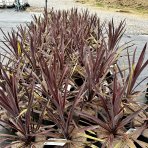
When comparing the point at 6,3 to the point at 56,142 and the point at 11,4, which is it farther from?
the point at 56,142

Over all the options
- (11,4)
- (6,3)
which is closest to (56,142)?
(11,4)

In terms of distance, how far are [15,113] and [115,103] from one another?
50 centimetres

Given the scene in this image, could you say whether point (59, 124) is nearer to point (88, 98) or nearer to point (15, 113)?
point (15, 113)

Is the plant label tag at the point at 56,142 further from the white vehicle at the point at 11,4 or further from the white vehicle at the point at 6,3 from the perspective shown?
the white vehicle at the point at 6,3

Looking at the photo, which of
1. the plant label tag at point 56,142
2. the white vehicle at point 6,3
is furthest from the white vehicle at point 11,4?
the plant label tag at point 56,142

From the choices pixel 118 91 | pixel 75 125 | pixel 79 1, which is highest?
pixel 118 91

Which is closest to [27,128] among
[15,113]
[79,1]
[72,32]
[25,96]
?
[15,113]

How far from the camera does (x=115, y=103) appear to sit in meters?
1.75

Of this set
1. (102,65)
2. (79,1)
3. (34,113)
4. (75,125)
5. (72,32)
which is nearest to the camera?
(75,125)

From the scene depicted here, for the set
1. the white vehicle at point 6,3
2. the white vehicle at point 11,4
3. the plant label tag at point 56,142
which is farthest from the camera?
the white vehicle at point 6,3

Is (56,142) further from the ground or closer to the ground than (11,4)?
further from the ground

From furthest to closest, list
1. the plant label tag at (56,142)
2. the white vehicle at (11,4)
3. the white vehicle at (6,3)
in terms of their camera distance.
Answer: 1. the white vehicle at (6,3)
2. the white vehicle at (11,4)
3. the plant label tag at (56,142)

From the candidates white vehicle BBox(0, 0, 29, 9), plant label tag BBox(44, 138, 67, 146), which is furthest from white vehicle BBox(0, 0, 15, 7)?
plant label tag BBox(44, 138, 67, 146)

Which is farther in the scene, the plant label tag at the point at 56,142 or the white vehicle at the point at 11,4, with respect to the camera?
the white vehicle at the point at 11,4
